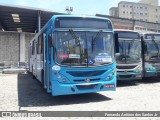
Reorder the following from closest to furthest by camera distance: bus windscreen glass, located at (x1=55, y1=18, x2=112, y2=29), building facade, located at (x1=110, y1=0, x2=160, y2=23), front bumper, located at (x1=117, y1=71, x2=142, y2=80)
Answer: bus windscreen glass, located at (x1=55, y1=18, x2=112, y2=29) < front bumper, located at (x1=117, y1=71, x2=142, y2=80) < building facade, located at (x1=110, y1=0, x2=160, y2=23)

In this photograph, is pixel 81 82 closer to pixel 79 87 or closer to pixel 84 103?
pixel 79 87

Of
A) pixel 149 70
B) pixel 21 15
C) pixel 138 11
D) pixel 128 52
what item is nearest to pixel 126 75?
pixel 128 52

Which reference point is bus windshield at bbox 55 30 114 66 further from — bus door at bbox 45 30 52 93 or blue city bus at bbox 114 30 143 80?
blue city bus at bbox 114 30 143 80

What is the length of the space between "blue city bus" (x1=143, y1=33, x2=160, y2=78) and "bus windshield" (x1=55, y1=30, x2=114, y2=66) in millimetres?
5210

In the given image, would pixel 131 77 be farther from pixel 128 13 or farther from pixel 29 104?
pixel 128 13

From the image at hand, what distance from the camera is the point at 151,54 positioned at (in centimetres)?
1373

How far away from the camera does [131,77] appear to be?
12.5m

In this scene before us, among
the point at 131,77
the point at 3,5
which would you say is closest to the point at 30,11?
the point at 3,5

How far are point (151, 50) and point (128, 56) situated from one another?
77.7 inches

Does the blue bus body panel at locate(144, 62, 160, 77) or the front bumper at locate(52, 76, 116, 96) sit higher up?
the blue bus body panel at locate(144, 62, 160, 77)

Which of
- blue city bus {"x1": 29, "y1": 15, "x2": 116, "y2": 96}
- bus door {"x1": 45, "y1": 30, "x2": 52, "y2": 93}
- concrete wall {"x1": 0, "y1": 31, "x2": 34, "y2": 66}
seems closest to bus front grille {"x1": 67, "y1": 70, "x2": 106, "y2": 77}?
blue city bus {"x1": 29, "y1": 15, "x2": 116, "y2": 96}

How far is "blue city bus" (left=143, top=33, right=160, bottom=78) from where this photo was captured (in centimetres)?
1362

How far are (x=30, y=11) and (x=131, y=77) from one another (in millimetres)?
16768

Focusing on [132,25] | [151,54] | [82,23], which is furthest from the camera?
[132,25]
